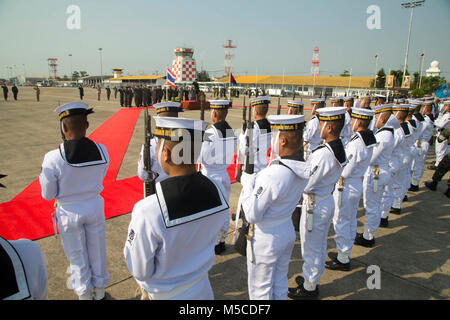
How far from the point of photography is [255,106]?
4.77 metres

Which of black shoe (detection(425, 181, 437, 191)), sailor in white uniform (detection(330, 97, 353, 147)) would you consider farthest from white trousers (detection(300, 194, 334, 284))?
black shoe (detection(425, 181, 437, 191))

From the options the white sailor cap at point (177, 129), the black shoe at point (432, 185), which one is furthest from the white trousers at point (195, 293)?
the black shoe at point (432, 185)

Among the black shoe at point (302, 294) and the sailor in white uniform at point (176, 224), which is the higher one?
the sailor in white uniform at point (176, 224)

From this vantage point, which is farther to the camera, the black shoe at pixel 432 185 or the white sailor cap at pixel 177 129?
the black shoe at pixel 432 185

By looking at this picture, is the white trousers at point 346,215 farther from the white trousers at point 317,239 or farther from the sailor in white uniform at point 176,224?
the sailor in white uniform at point 176,224

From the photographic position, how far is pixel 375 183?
4.45 meters

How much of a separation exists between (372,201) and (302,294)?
2.14m

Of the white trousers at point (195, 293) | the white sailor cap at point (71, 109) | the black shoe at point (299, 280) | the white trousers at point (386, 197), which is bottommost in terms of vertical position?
the black shoe at point (299, 280)

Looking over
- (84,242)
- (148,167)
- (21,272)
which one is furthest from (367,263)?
(21,272)

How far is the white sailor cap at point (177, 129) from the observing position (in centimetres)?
171

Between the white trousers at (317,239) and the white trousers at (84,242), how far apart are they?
7.84 ft

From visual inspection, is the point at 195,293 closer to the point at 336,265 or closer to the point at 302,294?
the point at 302,294

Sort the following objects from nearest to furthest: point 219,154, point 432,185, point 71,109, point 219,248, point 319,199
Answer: point 71,109
point 319,199
point 219,154
point 219,248
point 432,185

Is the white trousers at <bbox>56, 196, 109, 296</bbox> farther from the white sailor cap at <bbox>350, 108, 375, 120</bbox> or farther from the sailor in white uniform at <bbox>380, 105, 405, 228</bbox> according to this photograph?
the sailor in white uniform at <bbox>380, 105, 405, 228</bbox>
